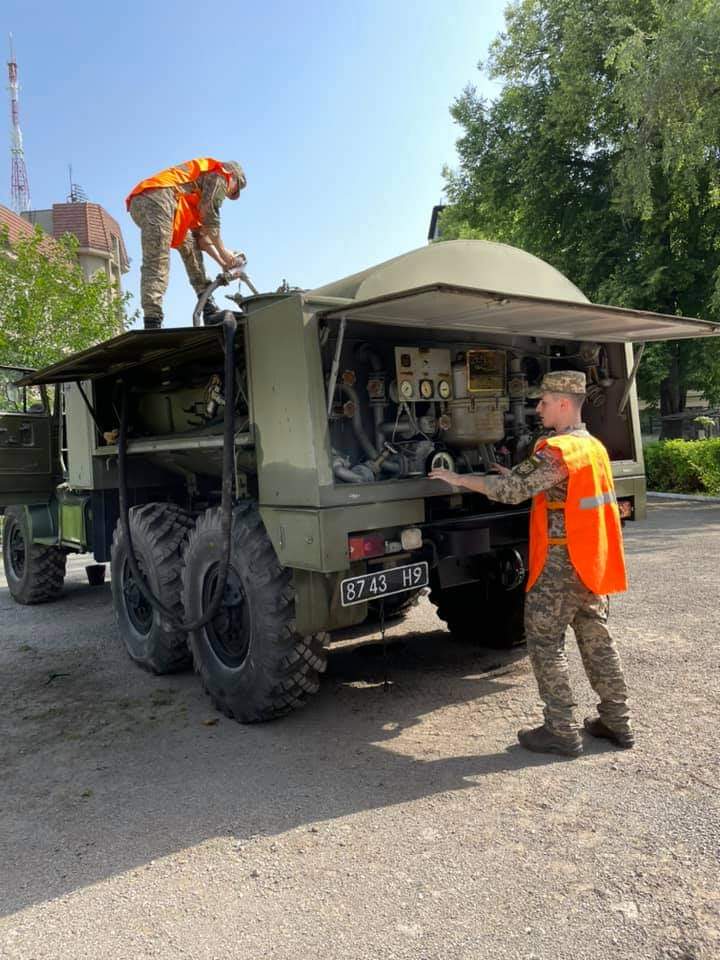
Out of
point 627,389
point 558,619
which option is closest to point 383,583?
point 558,619

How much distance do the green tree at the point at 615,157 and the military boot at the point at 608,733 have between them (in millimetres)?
13057

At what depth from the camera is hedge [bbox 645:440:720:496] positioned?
49.7 feet

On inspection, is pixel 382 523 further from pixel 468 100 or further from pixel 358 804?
pixel 468 100

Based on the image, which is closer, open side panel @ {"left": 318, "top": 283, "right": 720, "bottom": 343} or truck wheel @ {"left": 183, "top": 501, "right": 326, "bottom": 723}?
open side panel @ {"left": 318, "top": 283, "right": 720, "bottom": 343}

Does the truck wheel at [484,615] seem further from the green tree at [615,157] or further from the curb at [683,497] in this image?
the green tree at [615,157]

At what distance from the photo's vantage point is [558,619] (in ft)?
12.3

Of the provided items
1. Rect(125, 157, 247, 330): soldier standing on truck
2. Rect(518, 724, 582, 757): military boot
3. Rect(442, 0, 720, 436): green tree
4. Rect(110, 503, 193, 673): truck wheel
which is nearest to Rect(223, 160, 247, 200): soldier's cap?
Rect(125, 157, 247, 330): soldier standing on truck

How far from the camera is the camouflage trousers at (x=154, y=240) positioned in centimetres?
566

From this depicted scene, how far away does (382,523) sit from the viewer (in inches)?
156

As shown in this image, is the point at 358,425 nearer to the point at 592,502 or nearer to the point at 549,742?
the point at 592,502

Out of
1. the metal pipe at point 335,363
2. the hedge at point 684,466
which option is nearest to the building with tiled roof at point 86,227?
the hedge at point 684,466

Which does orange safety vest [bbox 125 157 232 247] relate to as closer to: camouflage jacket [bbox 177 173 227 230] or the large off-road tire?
camouflage jacket [bbox 177 173 227 230]

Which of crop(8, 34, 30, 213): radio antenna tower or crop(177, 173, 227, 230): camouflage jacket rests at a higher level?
crop(8, 34, 30, 213): radio antenna tower

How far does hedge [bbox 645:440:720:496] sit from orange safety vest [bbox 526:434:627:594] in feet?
41.3
